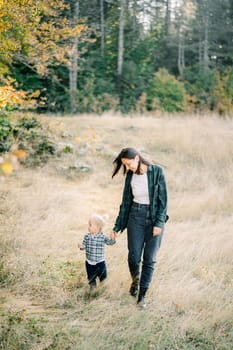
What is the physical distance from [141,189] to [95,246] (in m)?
0.86

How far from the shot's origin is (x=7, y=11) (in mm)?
7945

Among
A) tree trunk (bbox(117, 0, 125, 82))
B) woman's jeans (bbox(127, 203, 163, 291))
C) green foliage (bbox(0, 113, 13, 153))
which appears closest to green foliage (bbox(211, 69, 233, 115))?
tree trunk (bbox(117, 0, 125, 82))

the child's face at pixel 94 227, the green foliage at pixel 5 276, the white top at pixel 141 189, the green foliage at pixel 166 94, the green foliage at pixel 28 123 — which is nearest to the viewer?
the white top at pixel 141 189

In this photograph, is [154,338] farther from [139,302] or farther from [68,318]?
[68,318]

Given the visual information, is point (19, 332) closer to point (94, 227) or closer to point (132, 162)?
point (94, 227)

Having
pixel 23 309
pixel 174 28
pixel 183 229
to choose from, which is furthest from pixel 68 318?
pixel 174 28

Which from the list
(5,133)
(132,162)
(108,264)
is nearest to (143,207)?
(132,162)

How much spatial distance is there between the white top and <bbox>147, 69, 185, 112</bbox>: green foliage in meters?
20.5

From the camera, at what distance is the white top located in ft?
13.0

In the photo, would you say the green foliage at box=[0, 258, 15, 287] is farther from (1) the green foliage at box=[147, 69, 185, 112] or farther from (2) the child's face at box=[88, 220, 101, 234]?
(1) the green foliage at box=[147, 69, 185, 112]

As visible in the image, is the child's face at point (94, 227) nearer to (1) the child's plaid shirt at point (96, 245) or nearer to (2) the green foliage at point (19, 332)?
(1) the child's plaid shirt at point (96, 245)

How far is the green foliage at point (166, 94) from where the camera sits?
79.8ft

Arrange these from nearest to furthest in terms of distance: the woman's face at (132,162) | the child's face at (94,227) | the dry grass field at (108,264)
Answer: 1. the dry grass field at (108,264)
2. the woman's face at (132,162)
3. the child's face at (94,227)

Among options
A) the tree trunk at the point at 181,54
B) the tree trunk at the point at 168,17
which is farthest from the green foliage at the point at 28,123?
the tree trunk at the point at 168,17
